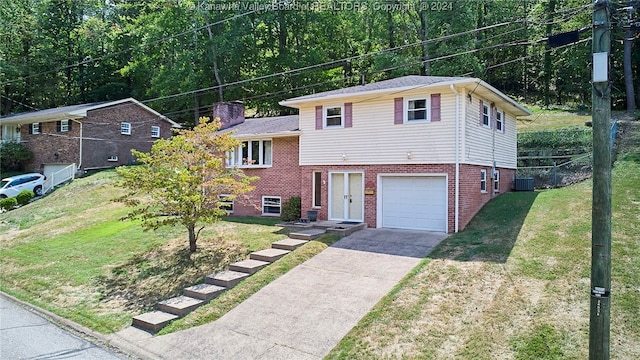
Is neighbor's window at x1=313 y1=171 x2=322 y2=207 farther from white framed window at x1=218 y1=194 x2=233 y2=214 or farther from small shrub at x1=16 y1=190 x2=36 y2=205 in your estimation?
small shrub at x1=16 y1=190 x2=36 y2=205

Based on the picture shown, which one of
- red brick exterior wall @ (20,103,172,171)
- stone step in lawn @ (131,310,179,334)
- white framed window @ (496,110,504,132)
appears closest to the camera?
stone step in lawn @ (131,310,179,334)

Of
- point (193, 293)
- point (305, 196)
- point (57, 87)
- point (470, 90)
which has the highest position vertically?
point (57, 87)

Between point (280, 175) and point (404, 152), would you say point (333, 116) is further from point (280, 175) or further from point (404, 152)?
point (280, 175)

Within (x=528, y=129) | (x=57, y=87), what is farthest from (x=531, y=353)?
(x=57, y=87)

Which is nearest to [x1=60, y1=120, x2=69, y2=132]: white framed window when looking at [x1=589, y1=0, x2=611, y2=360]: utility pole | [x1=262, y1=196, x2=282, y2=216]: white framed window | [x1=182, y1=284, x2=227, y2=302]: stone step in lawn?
[x1=262, y1=196, x2=282, y2=216]: white framed window

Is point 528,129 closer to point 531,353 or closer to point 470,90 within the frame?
point 470,90

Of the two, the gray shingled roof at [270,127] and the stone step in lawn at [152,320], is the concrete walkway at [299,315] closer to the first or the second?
the stone step in lawn at [152,320]
